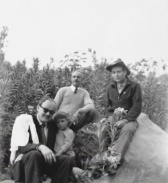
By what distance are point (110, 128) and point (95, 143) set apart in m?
1.28

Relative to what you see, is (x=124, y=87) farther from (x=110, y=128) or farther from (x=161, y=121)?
(x=161, y=121)

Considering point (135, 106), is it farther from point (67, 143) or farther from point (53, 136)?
point (53, 136)

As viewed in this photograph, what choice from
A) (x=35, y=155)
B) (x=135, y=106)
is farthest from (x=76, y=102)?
(x=35, y=155)

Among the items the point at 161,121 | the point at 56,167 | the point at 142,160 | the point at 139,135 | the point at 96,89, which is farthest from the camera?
the point at 161,121

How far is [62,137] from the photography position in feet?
16.7

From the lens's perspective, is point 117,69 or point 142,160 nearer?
point 142,160

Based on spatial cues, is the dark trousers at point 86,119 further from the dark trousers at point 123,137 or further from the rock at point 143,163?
the rock at point 143,163

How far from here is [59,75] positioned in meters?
8.28

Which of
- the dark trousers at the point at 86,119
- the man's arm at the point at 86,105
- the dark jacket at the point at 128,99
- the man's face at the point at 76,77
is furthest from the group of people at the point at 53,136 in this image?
the man's face at the point at 76,77

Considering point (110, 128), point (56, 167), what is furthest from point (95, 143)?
point (56, 167)

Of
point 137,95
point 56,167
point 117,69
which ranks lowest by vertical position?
point 56,167

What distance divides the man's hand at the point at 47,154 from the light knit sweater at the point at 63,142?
15.0 inches

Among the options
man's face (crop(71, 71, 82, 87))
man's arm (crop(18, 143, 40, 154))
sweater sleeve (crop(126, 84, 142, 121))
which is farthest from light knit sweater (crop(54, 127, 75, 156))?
man's face (crop(71, 71, 82, 87))

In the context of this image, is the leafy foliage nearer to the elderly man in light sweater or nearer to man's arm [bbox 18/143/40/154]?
the elderly man in light sweater
